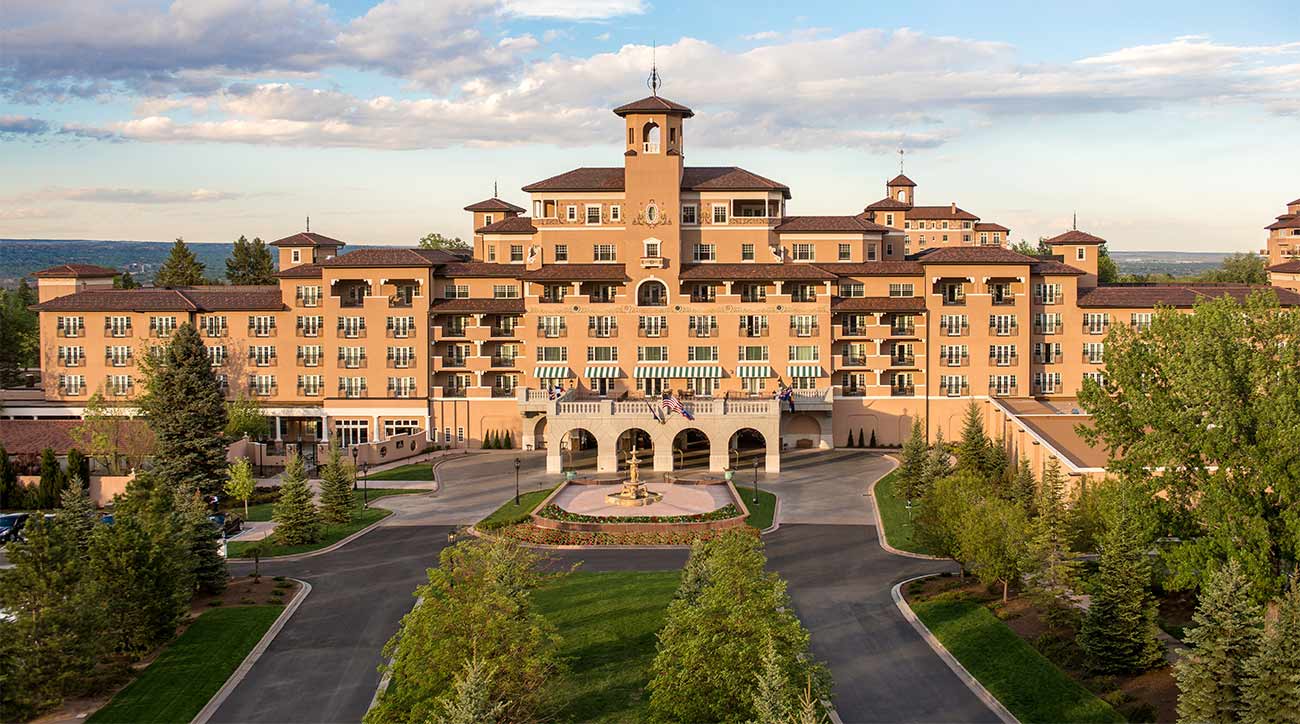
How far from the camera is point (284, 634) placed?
40656 millimetres

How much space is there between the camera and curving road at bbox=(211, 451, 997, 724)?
1359 inches

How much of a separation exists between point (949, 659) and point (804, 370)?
4119 cm

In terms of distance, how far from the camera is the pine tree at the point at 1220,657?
99.3 feet

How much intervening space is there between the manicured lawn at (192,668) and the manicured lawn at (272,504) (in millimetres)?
18642

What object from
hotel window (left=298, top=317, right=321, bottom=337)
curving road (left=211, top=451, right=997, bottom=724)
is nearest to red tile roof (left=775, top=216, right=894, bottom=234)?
curving road (left=211, top=451, right=997, bottom=724)

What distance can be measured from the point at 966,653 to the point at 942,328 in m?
43.9

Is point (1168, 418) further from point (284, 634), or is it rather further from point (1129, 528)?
point (284, 634)

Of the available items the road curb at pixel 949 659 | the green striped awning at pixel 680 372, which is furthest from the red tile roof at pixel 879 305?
the road curb at pixel 949 659

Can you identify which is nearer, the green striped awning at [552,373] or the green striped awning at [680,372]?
the green striped awning at [680,372]

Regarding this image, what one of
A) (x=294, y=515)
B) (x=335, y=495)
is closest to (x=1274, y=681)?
(x=294, y=515)

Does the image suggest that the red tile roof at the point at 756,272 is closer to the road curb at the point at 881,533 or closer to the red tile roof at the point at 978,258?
the red tile roof at the point at 978,258

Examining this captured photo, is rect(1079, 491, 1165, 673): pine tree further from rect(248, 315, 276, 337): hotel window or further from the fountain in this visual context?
rect(248, 315, 276, 337): hotel window

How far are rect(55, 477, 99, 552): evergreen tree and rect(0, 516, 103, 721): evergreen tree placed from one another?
4212 millimetres

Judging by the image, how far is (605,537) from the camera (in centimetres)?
5431
